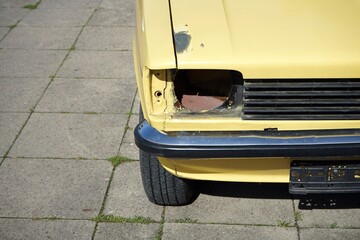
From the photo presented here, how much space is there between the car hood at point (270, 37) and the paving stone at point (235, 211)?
3.62 ft

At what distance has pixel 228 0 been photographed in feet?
9.33

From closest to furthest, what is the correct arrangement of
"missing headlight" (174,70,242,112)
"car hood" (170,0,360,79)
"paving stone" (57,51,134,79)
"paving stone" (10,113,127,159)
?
"car hood" (170,0,360,79) → "missing headlight" (174,70,242,112) → "paving stone" (10,113,127,159) → "paving stone" (57,51,134,79)

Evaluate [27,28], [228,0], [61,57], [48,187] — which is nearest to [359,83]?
[228,0]

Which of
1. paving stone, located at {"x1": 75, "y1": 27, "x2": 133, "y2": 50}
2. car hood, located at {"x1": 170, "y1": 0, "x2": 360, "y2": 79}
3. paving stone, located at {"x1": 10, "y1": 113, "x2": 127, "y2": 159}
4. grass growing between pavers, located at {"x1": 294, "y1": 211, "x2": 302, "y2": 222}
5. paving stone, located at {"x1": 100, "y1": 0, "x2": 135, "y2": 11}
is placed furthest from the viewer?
paving stone, located at {"x1": 100, "y1": 0, "x2": 135, "y2": 11}

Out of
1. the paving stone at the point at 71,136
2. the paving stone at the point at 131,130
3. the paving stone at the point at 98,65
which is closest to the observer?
the paving stone at the point at 71,136

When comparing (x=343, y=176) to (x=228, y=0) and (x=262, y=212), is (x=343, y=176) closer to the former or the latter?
(x=262, y=212)

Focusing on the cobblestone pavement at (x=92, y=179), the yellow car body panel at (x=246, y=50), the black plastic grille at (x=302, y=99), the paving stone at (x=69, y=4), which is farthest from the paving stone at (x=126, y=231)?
the paving stone at (x=69, y=4)

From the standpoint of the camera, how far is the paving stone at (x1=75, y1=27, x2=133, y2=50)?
538 cm

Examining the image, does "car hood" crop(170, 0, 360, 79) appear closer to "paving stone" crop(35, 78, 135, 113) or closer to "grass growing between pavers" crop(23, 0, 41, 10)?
"paving stone" crop(35, 78, 135, 113)

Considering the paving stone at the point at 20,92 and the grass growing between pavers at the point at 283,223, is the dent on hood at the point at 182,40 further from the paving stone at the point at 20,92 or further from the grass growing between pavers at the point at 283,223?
the paving stone at the point at 20,92

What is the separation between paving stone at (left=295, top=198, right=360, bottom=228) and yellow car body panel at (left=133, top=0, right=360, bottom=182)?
0.50m

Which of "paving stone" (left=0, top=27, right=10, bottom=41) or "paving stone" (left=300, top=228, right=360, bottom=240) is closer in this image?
"paving stone" (left=300, top=228, right=360, bottom=240)

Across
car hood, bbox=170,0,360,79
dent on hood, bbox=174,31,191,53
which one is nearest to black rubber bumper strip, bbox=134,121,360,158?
car hood, bbox=170,0,360,79

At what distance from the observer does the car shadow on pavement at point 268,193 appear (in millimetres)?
3238
